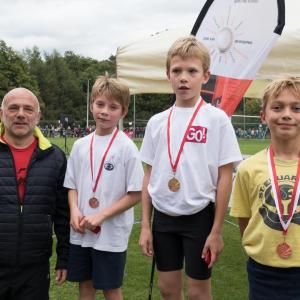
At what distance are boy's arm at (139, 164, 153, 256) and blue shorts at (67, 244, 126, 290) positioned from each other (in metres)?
0.25

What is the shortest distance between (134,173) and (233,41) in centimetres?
166

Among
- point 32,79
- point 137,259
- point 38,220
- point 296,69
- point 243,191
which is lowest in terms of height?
point 137,259

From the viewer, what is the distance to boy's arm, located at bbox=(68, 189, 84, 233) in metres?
2.93

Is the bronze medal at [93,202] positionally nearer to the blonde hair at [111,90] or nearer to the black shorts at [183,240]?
the black shorts at [183,240]

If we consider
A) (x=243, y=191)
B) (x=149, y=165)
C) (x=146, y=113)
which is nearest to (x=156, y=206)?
(x=149, y=165)

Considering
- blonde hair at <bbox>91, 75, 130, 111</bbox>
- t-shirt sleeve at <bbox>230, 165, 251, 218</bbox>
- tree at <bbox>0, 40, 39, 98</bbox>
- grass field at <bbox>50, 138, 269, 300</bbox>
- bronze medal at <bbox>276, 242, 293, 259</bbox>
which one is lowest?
grass field at <bbox>50, 138, 269, 300</bbox>

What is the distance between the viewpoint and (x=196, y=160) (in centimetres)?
271

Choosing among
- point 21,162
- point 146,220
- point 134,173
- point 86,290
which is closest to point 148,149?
point 134,173

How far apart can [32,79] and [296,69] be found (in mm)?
69971

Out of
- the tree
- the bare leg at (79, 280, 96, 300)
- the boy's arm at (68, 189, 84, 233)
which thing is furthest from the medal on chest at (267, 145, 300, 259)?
the tree

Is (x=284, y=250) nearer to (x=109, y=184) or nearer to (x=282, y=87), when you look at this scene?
(x=282, y=87)

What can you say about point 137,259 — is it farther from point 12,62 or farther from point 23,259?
point 12,62

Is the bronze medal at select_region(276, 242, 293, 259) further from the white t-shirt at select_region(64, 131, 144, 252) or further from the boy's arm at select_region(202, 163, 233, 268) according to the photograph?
the white t-shirt at select_region(64, 131, 144, 252)

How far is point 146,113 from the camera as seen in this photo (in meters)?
63.4
